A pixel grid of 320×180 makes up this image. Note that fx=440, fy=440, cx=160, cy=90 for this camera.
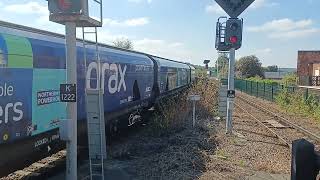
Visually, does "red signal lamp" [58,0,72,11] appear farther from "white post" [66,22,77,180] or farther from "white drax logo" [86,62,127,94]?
"white drax logo" [86,62,127,94]

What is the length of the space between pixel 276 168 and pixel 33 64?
5391 millimetres

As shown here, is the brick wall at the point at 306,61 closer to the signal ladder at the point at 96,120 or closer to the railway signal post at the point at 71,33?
the signal ladder at the point at 96,120

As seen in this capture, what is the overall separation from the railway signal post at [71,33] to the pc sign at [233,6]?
749 centimetres

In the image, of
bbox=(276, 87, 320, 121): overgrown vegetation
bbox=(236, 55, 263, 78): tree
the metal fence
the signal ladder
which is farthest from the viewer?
bbox=(236, 55, 263, 78): tree

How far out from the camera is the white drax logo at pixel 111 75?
385 inches

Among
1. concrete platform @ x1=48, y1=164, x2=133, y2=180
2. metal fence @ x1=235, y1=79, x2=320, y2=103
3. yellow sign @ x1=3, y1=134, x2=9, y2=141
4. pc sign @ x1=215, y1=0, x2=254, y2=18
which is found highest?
pc sign @ x1=215, y1=0, x2=254, y2=18

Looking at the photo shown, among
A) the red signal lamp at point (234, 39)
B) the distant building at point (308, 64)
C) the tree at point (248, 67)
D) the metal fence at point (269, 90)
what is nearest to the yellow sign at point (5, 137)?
the red signal lamp at point (234, 39)

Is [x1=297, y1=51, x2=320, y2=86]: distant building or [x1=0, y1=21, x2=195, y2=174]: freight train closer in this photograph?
[x1=0, y1=21, x2=195, y2=174]: freight train

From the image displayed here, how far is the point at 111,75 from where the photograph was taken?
1123cm

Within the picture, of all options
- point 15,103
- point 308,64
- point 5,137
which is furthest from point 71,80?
point 308,64

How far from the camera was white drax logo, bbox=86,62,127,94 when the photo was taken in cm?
979

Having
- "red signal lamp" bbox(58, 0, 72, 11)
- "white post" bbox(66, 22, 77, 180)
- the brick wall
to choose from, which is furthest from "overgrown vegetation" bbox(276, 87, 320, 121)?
the brick wall

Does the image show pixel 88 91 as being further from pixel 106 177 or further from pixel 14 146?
pixel 106 177

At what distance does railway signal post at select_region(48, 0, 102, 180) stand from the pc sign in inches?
295
